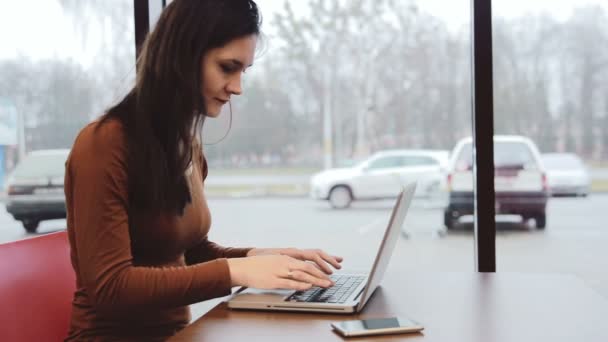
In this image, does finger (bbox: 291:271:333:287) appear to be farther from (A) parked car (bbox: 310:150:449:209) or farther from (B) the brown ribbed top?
(A) parked car (bbox: 310:150:449:209)

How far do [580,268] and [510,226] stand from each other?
32 cm

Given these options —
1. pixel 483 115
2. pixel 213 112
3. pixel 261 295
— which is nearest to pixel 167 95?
pixel 213 112

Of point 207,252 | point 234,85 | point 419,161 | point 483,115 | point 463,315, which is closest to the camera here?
point 463,315

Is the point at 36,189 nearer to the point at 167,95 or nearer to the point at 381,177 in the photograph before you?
the point at 381,177

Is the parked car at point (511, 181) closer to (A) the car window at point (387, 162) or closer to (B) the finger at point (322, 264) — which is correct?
(A) the car window at point (387, 162)

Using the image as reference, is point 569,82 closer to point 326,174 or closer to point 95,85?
point 326,174

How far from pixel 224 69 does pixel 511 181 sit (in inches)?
60.0

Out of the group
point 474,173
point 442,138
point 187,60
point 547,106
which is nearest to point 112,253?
point 187,60

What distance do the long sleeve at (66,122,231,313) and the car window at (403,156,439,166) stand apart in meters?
1.56

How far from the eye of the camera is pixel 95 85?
8.89ft

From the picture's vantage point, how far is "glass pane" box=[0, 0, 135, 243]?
2.60 m

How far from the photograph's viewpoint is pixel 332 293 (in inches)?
47.9

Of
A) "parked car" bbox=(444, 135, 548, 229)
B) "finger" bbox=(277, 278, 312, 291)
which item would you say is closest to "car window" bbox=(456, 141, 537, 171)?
"parked car" bbox=(444, 135, 548, 229)

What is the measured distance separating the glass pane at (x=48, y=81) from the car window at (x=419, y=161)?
4.12 ft
